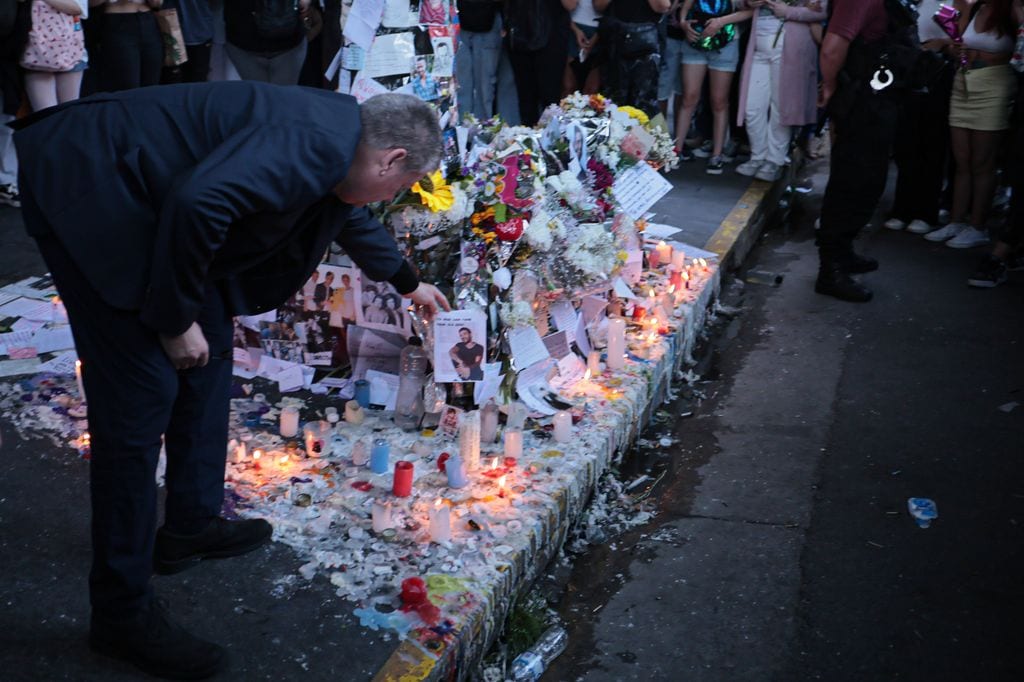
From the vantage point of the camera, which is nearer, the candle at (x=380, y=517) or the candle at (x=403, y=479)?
the candle at (x=380, y=517)

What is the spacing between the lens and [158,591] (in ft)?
10.5

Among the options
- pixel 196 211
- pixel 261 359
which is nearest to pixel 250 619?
pixel 196 211

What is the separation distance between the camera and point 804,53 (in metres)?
7.70

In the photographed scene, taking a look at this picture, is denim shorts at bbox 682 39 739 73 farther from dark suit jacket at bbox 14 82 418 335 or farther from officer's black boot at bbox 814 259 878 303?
dark suit jacket at bbox 14 82 418 335

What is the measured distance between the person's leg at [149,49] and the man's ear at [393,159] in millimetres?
4646

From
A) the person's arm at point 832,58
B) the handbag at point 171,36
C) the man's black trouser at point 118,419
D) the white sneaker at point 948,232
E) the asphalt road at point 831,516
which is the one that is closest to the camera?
the man's black trouser at point 118,419

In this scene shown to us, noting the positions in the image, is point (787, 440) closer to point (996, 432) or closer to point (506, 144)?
point (996, 432)

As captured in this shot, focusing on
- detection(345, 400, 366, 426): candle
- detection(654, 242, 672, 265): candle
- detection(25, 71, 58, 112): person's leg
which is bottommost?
detection(345, 400, 366, 426): candle

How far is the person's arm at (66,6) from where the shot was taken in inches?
237

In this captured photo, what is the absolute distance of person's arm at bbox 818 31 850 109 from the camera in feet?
19.3

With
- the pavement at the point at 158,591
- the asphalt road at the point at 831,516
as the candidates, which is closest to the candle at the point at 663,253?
the asphalt road at the point at 831,516

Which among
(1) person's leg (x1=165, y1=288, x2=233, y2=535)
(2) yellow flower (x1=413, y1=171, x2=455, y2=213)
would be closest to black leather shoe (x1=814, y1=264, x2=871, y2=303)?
(2) yellow flower (x1=413, y1=171, x2=455, y2=213)

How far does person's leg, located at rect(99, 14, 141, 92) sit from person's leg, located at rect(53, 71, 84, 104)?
24 centimetres

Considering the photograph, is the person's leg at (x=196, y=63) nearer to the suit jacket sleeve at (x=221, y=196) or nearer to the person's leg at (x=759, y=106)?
the person's leg at (x=759, y=106)
